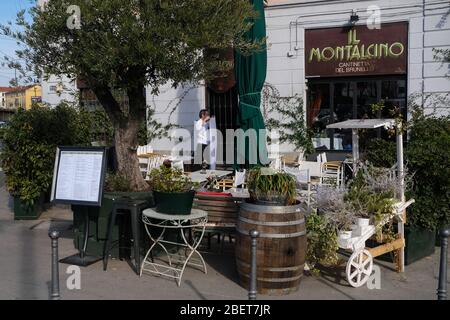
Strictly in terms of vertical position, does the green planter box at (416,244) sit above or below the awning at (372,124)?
below

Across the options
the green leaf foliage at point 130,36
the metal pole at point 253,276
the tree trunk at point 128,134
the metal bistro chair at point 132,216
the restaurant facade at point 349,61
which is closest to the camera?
the metal pole at point 253,276

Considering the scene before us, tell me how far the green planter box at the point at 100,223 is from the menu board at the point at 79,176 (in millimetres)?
314

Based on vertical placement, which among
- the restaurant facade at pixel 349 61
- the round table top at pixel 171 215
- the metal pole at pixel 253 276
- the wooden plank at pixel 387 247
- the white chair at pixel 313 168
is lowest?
the wooden plank at pixel 387 247

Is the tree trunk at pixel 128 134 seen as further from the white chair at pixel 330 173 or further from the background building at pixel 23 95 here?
the white chair at pixel 330 173

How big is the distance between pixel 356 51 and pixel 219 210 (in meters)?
7.32

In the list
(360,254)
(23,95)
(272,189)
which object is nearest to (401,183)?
(360,254)

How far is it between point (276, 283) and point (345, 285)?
3.17ft

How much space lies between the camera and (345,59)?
40.4 ft

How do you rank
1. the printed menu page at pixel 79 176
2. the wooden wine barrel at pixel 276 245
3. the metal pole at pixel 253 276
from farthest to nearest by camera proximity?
the printed menu page at pixel 79 176 → the wooden wine barrel at pixel 276 245 → the metal pole at pixel 253 276

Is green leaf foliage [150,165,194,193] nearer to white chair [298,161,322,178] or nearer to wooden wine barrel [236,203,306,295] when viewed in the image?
wooden wine barrel [236,203,306,295]

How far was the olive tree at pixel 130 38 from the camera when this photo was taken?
5.71m

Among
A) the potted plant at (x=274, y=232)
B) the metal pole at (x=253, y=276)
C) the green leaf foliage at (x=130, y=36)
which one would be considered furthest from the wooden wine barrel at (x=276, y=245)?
the green leaf foliage at (x=130, y=36)

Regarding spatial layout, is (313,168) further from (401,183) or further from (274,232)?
(274,232)
